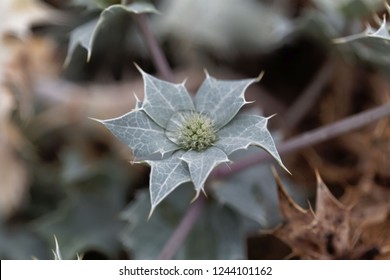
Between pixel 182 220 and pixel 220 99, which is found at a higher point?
pixel 220 99

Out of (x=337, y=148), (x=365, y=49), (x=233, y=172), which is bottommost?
(x=337, y=148)

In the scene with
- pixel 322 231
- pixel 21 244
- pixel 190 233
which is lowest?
pixel 21 244

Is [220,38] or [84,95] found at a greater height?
[220,38]

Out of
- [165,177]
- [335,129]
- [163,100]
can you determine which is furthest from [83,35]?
[335,129]

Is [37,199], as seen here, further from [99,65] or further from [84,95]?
[99,65]

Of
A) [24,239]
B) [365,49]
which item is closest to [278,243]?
[365,49]

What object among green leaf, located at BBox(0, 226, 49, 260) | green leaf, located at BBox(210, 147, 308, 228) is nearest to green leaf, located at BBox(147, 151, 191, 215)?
green leaf, located at BBox(210, 147, 308, 228)

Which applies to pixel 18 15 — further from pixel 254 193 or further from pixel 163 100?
pixel 254 193

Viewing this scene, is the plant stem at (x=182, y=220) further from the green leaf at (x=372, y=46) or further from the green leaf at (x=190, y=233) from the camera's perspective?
the green leaf at (x=372, y=46)
